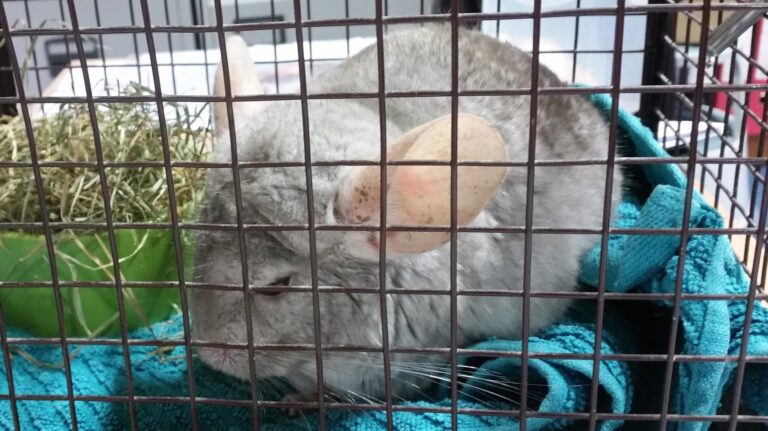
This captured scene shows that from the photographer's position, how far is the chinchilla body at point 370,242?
3.71ft

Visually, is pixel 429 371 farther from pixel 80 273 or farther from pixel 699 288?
pixel 80 273

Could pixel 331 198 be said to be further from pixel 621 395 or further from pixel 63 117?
pixel 63 117

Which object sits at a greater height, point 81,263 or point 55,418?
point 81,263

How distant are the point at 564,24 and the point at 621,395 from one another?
1531mm

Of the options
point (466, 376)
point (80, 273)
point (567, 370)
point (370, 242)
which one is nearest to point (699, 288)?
point (567, 370)

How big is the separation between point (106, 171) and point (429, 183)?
2.74 ft

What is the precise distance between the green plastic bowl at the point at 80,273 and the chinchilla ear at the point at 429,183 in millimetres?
524

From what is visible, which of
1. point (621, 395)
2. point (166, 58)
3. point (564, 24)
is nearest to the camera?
point (621, 395)

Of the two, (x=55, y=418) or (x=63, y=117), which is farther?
(x=63, y=117)

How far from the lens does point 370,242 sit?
1083 mm

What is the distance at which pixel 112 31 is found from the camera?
2.52 feet

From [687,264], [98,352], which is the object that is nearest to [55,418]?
[98,352]

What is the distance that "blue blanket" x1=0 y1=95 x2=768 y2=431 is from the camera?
3.55 feet

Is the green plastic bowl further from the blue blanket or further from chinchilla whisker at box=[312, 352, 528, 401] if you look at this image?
chinchilla whisker at box=[312, 352, 528, 401]
